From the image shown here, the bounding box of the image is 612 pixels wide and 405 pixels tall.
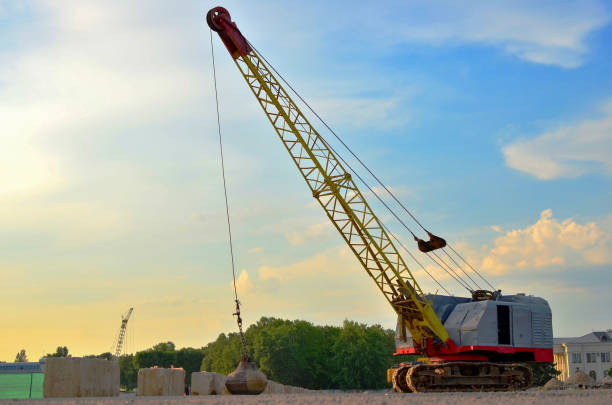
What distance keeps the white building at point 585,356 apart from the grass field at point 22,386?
12761 centimetres

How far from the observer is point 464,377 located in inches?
1208

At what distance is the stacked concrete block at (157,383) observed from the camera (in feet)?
95.0

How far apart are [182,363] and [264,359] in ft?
182

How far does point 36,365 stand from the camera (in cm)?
17312

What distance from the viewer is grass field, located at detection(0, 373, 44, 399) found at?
113 feet

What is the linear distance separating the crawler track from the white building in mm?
120695

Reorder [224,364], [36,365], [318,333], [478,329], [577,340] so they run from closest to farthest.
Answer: [478,329] → [318,333] → [224,364] → [577,340] → [36,365]

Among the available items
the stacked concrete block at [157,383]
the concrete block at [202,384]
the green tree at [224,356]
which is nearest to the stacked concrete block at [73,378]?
the stacked concrete block at [157,383]

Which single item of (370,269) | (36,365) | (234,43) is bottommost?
(36,365)

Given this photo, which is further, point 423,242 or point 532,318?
point 423,242

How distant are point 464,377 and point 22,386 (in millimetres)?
22155

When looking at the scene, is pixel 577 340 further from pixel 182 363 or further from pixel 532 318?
pixel 532 318

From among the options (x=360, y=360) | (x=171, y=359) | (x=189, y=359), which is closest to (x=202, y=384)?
(x=360, y=360)

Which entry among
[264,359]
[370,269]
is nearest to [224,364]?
[264,359]
